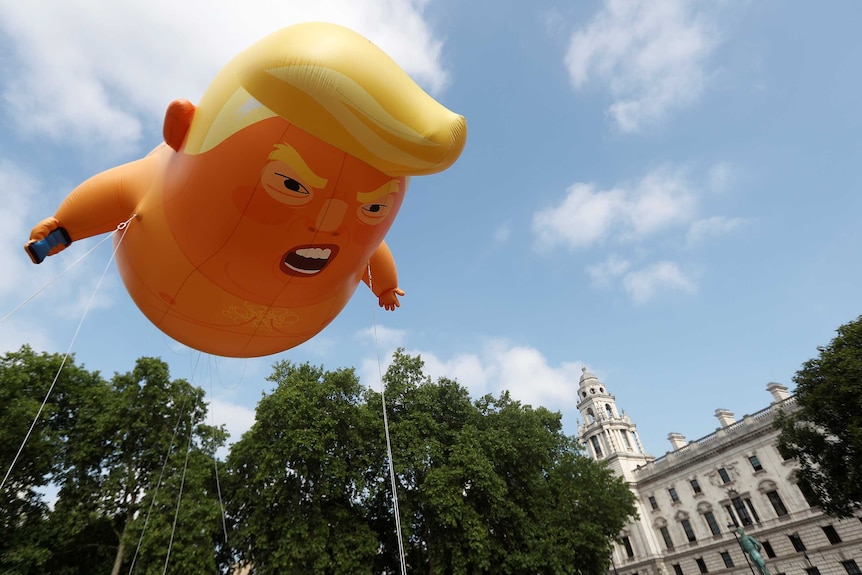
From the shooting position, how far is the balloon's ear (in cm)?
457

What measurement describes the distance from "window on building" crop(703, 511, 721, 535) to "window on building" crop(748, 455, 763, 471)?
612 centimetres

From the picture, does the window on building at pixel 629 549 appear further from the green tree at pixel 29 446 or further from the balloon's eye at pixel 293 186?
the balloon's eye at pixel 293 186

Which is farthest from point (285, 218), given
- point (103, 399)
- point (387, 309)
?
point (103, 399)

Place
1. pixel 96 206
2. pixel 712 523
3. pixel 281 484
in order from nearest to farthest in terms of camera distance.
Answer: pixel 96 206 → pixel 281 484 → pixel 712 523

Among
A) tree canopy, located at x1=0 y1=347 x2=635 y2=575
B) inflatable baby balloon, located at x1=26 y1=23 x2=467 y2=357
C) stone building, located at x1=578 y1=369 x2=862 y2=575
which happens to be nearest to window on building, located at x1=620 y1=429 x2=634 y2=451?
stone building, located at x1=578 y1=369 x2=862 y2=575

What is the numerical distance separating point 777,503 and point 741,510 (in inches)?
117

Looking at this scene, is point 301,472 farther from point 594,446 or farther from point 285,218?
point 594,446

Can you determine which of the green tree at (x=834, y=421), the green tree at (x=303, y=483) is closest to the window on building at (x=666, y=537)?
the green tree at (x=834, y=421)

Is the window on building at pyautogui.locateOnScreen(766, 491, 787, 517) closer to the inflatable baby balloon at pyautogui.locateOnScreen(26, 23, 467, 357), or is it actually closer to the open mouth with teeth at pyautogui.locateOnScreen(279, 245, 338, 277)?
the inflatable baby balloon at pyautogui.locateOnScreen(26, 23, 467, 357)

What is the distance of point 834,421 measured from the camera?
63.4 ft

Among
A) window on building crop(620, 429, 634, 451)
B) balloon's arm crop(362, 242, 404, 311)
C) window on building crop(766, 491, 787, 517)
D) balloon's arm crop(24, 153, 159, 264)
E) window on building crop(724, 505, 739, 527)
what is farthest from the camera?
window on building crop(620, 429, 634, 451)

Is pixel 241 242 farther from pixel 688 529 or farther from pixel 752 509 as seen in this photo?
pixel 688 529

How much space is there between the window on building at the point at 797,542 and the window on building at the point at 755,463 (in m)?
4.75

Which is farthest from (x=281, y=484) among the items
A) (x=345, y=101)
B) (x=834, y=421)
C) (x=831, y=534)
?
(x=831, y=534)
